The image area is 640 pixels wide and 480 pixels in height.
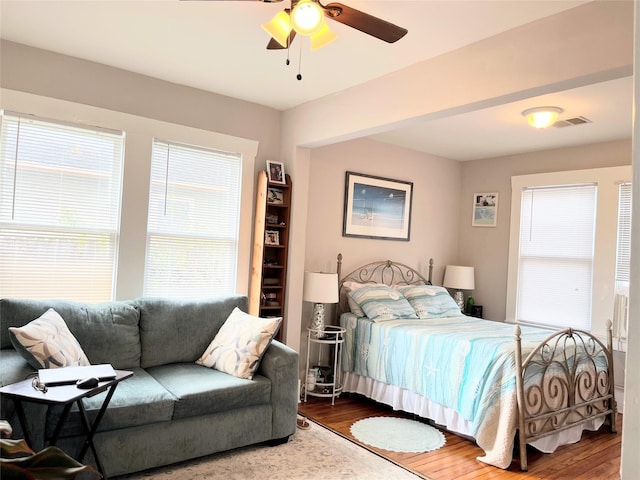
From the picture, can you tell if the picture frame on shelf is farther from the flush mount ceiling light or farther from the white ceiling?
the flush mount ceiling light

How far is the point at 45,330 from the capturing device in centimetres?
256

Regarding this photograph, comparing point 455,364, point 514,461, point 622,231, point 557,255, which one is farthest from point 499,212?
point 514,461

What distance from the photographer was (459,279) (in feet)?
17.8

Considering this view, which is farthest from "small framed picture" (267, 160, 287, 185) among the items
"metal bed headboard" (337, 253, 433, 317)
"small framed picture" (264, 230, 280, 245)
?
"metal bed headboard" (337, 253, 433, 317)

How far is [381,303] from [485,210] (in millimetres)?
2165

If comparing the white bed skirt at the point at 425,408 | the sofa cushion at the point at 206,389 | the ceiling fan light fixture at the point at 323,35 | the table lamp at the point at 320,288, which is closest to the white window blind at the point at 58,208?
the sofa cushion at the point at 206,389

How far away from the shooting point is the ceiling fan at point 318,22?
76.5 inches

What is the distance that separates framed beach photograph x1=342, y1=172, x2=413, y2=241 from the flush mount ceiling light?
1.66 metres

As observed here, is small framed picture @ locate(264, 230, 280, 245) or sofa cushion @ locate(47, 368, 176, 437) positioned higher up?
small framed picture @ locate(264, 230, 280, 245)

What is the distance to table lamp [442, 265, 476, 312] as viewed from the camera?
5.41m

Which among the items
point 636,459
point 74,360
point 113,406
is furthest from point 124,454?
point 636,459

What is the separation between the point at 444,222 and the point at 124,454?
14.3ft

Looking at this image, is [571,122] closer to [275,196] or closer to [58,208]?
[275,196]

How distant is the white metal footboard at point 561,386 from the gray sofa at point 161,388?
1.53 m
